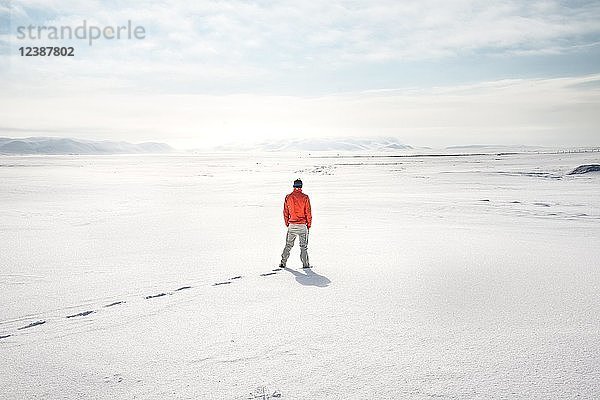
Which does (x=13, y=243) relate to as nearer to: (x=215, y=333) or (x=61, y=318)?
(x=61, y=318)

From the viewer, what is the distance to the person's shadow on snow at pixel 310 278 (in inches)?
294

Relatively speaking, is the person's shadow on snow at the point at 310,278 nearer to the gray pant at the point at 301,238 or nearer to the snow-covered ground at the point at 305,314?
the snow-covered ground at the point at 305,314

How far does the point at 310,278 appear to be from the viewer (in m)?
7.84

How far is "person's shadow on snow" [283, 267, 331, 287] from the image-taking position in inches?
294

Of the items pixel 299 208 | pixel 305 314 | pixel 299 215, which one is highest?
pixel 299 208

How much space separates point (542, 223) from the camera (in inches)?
536

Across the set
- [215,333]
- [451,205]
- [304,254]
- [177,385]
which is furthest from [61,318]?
[451,205]

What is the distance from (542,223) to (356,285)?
9.65 meters

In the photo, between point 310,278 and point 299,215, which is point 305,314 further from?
point 299,215

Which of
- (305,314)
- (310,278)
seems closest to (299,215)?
(310,278)

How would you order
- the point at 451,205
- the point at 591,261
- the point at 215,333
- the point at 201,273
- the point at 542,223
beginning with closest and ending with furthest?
the point at 215,333, the point at 201,273, the point at 591,261, the point at 542,223, the point at 451,205

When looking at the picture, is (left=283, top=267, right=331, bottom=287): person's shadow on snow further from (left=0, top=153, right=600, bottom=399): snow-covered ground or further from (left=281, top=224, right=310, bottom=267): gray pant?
(left=281, top=224, right=310, bottom=267): gray pant

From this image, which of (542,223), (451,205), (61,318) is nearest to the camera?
(61,318)

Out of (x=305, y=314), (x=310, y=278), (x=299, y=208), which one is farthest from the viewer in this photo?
(x=299, y=208)
